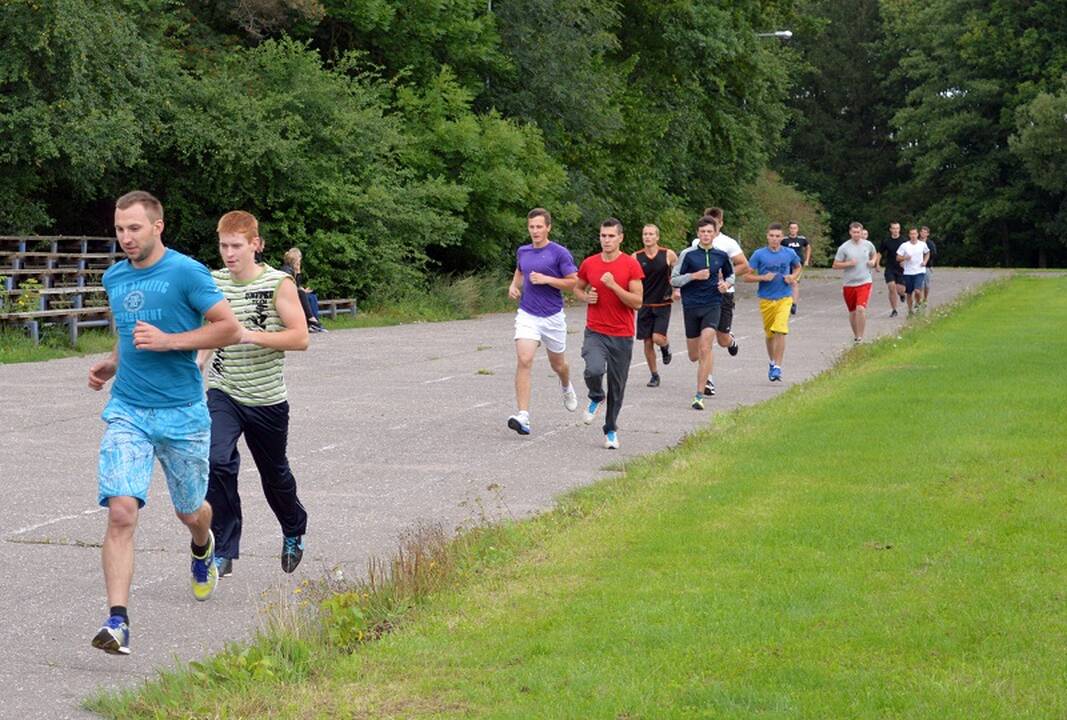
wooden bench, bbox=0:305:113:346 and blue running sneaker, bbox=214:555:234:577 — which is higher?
blue running sneaker, bbox=214:555:234:577

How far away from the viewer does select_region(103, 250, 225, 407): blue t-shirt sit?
6977 millimetres

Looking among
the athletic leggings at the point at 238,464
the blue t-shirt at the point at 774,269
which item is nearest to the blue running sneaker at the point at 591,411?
the blue t-shirt at the point at 774,269

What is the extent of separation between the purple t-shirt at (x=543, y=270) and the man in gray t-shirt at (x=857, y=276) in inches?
430

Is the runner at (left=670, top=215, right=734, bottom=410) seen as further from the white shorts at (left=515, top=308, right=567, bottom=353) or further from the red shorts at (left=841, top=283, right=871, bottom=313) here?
the red shorts at (left=841, top=283, right=871, bottom=313)

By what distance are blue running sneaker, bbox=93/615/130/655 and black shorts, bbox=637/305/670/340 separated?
12.7 m

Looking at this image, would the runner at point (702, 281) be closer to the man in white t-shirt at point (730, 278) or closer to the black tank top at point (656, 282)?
the man in white t-shirt at point (730, 278)

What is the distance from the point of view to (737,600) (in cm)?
703

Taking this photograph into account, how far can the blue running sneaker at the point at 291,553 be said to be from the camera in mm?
8344

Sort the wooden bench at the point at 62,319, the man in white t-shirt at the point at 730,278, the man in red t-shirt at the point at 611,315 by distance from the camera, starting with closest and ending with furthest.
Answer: the man in red t-shirt at the point at 611,315 → the man in white t-shirt at the point at 730,278 → the wooden bench at the point at 62,319

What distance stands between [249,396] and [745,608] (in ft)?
9.50

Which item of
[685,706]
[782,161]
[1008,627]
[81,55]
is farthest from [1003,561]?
[782,161]

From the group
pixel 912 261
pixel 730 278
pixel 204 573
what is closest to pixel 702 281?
pixel 730 278

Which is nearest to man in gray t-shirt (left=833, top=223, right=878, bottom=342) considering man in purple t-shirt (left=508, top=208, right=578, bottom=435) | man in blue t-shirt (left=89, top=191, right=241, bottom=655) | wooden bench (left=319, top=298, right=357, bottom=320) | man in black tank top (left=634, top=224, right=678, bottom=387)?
man in black tank top (left=634, top=224, right=678, bottom=387)

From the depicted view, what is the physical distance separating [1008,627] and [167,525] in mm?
5263
